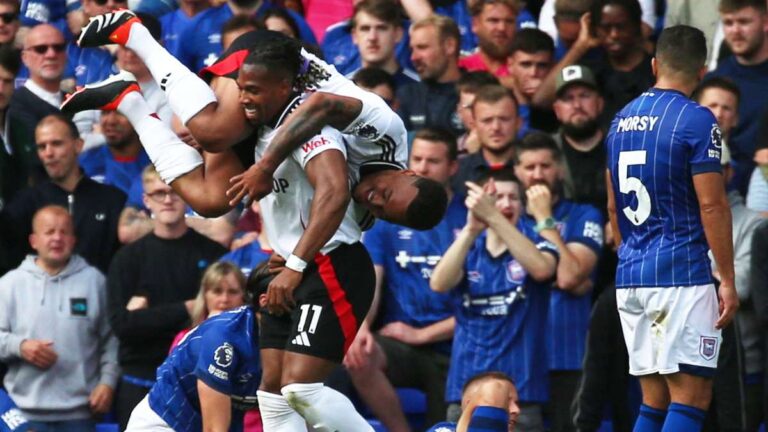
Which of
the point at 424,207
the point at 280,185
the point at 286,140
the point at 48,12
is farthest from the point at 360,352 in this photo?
the point at 48,12

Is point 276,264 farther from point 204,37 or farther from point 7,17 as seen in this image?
point 7,17

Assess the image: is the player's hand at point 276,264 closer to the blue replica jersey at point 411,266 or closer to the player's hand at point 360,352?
the player's hand at point 360,352

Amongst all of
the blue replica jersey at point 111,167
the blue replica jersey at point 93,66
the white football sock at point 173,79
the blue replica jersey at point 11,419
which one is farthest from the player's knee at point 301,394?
the blue replica jersey at point 93,66

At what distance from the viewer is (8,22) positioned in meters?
14.0

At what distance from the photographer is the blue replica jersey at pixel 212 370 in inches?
351

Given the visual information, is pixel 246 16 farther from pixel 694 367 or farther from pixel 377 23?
pixel 694 367

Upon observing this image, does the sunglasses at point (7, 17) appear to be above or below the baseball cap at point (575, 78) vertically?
above

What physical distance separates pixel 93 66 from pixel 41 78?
27.3 inches

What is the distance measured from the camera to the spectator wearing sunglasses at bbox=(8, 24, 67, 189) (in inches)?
506

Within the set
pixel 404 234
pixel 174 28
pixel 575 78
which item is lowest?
pixel 404 234

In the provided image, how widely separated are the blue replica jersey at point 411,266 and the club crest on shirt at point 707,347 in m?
2.94

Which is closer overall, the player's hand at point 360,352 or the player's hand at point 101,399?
the player's hand at point 360,352

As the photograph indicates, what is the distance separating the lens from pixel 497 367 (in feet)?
34.3

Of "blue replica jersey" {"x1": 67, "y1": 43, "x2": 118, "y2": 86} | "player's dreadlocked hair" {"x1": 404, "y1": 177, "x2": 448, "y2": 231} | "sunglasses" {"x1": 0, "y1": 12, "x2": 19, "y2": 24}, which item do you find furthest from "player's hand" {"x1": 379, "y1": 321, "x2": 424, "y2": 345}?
"sunglasses" {"x1": 0, "y1": 12, "x2": 19, "y2": 24}
